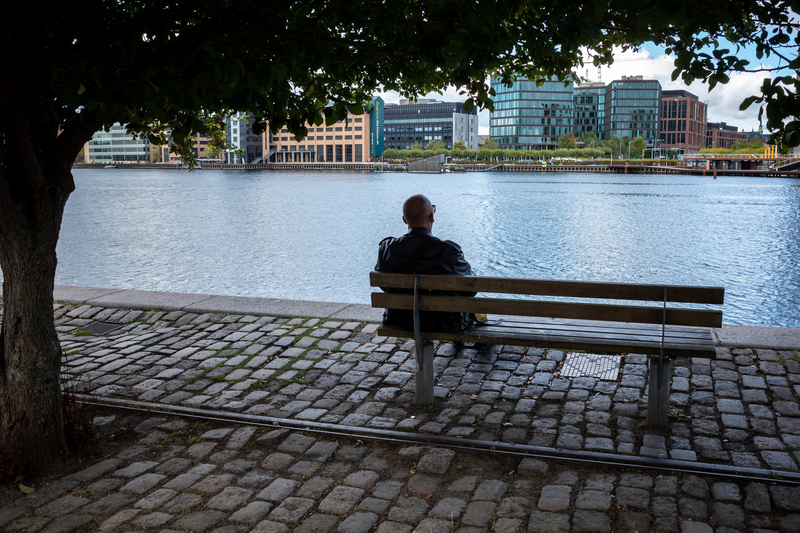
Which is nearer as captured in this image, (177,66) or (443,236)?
(177,66)

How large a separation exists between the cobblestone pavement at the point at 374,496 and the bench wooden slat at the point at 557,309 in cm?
108

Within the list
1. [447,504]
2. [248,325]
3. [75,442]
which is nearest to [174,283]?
[248,325]

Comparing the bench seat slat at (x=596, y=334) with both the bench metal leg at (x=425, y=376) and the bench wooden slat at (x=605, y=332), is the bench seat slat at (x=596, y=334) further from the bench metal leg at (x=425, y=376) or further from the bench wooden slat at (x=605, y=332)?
the bench metal leg at (x=425, y=376)

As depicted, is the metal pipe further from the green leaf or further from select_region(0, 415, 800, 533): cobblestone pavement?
the green leaf

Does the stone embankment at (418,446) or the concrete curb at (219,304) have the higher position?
the concrete curb at (219,304)

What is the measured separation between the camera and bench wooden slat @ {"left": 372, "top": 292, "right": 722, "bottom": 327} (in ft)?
15.2

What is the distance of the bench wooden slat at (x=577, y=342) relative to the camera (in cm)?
477

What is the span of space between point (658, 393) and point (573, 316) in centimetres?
85

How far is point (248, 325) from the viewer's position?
8.10 metres

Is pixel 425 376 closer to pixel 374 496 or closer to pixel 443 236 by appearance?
pixel 374 496

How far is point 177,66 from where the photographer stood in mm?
3615

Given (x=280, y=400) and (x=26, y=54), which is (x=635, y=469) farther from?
(x=26, y=54)

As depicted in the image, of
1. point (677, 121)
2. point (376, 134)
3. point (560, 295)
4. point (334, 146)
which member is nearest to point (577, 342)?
point (560, 295)

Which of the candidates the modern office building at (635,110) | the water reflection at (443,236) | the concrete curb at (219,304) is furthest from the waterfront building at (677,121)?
the concrete curb at (219,304)
